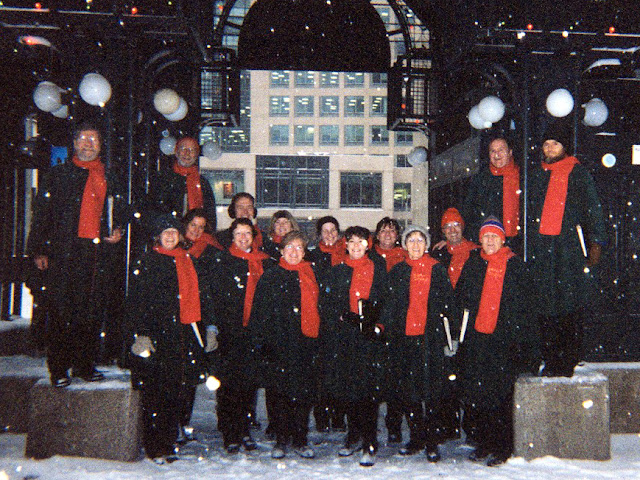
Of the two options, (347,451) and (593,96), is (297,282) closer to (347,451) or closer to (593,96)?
(347,451)

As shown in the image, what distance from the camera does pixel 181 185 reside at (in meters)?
6.38

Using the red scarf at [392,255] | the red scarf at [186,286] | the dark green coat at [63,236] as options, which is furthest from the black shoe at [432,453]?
the dark green coat at [63,236]

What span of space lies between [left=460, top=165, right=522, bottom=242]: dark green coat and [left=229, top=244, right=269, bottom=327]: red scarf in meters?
2.12

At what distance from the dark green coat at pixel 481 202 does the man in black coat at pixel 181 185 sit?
268 centimetres

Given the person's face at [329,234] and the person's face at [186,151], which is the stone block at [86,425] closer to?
the person's face at [329,234]

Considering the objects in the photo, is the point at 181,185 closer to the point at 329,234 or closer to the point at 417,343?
the point at 329,234

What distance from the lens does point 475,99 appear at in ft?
27.3

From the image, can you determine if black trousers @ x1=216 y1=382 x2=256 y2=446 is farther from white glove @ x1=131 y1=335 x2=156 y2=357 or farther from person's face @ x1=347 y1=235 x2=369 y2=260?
person's face @ x1=347 y1=235 x2=369 y2=260

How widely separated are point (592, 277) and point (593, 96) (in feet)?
11.7

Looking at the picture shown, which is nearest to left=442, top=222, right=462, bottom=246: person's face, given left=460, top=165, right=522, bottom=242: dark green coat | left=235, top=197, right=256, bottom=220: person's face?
left=460, top=165, right=522, bottom=242: dark green coat

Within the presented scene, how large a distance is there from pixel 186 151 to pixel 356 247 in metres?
2.47

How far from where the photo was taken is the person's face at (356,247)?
16.0 ft

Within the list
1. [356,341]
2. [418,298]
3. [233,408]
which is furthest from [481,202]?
[233,408]

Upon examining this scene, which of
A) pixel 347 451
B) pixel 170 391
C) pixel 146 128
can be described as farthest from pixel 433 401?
pixel 146 128
